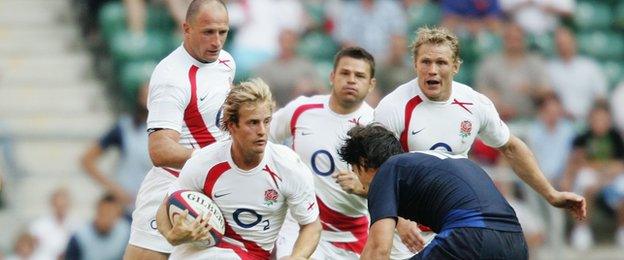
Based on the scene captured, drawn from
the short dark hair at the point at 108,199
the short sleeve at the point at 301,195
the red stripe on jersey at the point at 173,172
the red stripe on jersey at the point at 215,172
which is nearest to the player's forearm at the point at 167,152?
the red stripe on jersey at the point at 215,172

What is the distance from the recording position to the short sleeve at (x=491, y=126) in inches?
344

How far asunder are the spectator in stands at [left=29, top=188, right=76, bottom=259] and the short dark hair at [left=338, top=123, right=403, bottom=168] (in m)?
5.49

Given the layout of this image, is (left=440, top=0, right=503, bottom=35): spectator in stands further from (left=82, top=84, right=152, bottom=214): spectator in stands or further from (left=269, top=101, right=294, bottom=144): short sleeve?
(left=269, top=101, right=294, bottom=144): short sleeve

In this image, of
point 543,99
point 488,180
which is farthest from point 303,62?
point 488,180

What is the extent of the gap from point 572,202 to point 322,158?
1628 mm

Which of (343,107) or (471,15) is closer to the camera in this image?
(343,107)

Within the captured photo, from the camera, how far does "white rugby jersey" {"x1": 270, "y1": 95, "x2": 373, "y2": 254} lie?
368 inches

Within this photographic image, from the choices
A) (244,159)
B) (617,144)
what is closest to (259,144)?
(244,159)

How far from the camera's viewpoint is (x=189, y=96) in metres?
8.66

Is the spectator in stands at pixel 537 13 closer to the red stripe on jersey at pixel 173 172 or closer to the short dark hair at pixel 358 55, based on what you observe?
the short dark hair at pixel 358 55

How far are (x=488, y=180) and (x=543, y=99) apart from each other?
21.3 ft

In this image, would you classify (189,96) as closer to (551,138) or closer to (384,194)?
(384,194)

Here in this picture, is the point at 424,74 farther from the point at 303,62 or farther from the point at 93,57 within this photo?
the point at 93,57

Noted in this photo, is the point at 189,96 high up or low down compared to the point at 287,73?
up
